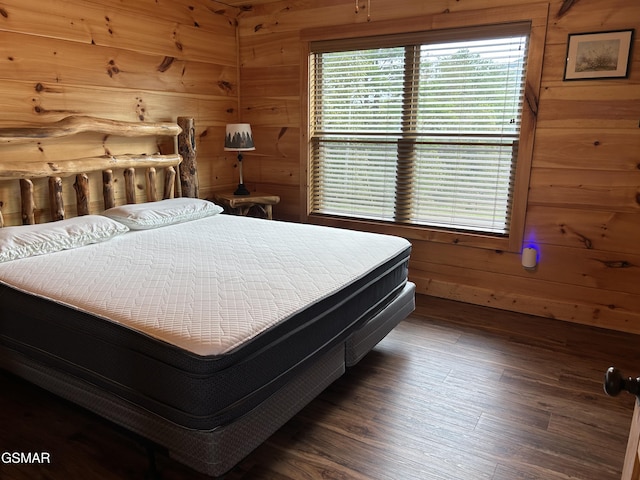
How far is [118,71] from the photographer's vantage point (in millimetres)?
3312

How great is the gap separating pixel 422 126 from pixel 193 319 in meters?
2.54

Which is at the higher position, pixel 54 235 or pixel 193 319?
pixel 54 235

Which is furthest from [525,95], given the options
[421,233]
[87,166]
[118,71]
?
[87,166]

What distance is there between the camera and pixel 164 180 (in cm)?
367

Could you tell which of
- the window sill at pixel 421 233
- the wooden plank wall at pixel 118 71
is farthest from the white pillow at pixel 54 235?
the window sill at pixel 421 233

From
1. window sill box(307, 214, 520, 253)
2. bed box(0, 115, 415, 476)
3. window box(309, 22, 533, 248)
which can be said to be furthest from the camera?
window sill box(307, 214, 520, 253)

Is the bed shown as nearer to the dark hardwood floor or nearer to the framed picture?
the dark hardwood floor

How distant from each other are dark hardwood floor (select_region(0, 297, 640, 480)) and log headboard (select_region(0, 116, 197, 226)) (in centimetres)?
112

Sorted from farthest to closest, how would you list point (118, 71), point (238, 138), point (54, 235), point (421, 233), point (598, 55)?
point (238, 138)
point (421, 233)
point (118, 71)
point (598, 55)
point (54, 235)

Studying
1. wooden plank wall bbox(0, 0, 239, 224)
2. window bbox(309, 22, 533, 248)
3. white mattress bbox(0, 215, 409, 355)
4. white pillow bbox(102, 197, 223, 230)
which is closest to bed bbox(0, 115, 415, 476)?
white mattress bbox(0, 215, 409, 355)

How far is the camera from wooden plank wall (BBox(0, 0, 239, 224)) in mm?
2785

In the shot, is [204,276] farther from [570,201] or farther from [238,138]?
[570,201]

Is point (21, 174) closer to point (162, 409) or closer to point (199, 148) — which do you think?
point (199, 148)

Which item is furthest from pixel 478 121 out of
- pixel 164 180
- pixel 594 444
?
pixel 164 180
